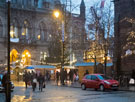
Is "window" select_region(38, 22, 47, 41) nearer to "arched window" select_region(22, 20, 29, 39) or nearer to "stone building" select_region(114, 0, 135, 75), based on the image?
"arched window" select_region(22, 20, 29, 39)

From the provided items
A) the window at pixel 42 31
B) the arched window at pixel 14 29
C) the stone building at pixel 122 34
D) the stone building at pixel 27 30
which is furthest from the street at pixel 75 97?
the window at pixel 42 31

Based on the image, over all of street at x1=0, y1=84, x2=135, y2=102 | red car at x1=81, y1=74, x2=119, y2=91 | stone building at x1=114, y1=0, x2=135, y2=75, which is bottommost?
street at x1=0, y1=84, x2=135, y2=102

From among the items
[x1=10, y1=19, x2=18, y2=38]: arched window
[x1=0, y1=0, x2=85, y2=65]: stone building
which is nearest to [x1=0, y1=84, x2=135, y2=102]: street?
[x1=0, y1=0, x2=85, y2=65]: stone building

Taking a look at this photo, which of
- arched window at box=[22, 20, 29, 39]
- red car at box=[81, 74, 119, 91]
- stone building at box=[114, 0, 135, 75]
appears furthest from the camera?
arched window at box=[22, 20, 29, 39]

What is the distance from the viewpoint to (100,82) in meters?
28.3

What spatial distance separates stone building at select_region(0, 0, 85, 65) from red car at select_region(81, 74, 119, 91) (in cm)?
3188

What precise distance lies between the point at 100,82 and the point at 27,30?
39877 millimetres

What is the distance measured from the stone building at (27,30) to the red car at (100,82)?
105 ft

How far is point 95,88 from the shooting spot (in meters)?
29.4

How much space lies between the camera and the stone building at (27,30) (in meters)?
62.2

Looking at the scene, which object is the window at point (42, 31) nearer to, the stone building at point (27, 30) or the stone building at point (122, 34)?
the stone building at point (27, 30)

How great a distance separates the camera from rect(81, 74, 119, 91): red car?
27828 mm

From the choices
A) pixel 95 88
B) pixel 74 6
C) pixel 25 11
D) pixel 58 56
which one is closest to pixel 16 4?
pixel 25 11

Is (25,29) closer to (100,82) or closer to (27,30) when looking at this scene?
(27,30)
